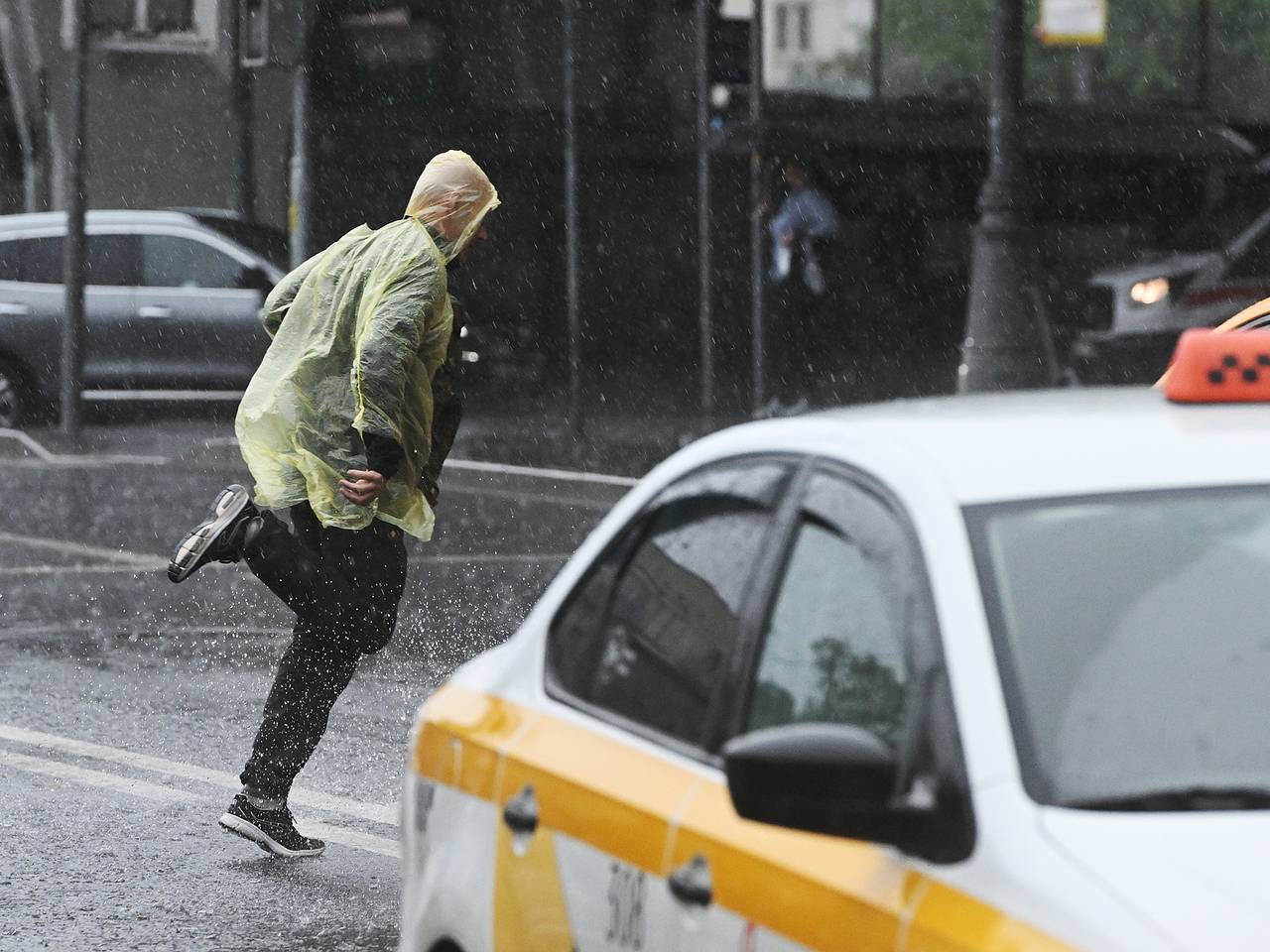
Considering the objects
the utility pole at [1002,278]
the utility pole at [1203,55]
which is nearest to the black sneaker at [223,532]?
the utility pole at [1002,278]

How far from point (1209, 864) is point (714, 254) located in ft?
81.2

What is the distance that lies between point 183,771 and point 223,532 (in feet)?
4.62

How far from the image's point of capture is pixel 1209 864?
9.07ft

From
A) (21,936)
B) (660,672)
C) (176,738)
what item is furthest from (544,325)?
(660,672)

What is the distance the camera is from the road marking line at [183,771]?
7320mm

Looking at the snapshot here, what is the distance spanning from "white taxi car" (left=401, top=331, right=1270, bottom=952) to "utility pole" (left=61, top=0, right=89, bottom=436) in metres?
15.0

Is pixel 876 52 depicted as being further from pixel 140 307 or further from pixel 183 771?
pixel 183 771

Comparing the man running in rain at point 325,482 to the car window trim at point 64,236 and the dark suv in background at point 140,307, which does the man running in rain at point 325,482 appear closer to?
the dark suv in background at point 140,307

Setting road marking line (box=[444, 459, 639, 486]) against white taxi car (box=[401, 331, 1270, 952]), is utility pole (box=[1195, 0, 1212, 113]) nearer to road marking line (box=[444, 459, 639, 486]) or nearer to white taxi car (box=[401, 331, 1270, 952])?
road marking line (box=[444, 459, 639, 486])

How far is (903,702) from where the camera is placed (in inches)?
125

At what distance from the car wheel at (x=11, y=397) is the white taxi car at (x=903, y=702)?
17260 millimetres

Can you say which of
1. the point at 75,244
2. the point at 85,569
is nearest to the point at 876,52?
the point at 75,244

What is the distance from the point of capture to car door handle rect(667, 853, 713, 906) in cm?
324

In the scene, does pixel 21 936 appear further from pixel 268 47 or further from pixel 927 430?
pixel 268 47
